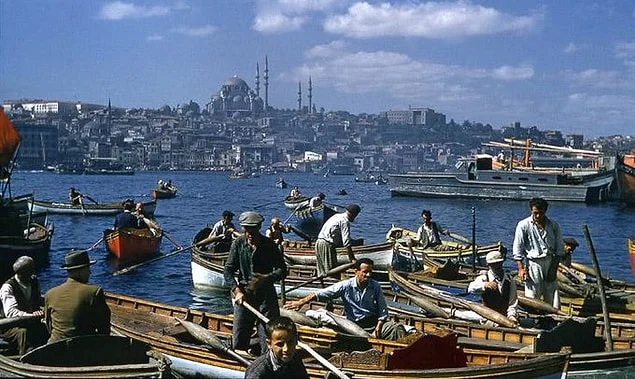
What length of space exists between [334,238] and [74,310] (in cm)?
772

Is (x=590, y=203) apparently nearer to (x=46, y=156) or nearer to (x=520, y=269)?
(x=520, y=269)

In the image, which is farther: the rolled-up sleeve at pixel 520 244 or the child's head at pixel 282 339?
the rolled-up sleeve at pixel 520 244

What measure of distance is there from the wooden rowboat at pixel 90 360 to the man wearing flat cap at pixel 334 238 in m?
6.67

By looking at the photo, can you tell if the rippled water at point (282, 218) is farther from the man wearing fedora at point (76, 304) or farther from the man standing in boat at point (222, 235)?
the man wearing fedora at point (76, 304)

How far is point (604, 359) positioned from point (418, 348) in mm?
2429

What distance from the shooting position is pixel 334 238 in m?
15.6

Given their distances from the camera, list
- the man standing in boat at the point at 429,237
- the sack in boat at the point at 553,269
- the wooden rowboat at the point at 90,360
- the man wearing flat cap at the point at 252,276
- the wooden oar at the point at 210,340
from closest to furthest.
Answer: the wooden rowboat at the point at 90,360 → the wooden oar at the point at 210,340 → the man wearing flat cap at the point at 252,276 → the sack in boat at the point at 553,269 → the man standing in boat at the point at 429,237

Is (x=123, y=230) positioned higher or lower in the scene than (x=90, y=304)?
lower

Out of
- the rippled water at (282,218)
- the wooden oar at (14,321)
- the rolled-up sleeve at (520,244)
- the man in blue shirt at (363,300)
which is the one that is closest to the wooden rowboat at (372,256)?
the rippled water at (282,218)

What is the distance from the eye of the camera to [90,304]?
338 inches

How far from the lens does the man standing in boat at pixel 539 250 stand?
1179 cm

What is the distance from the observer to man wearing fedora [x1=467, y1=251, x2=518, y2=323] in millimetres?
11352

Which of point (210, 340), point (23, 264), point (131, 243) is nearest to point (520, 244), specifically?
point (210, 340)

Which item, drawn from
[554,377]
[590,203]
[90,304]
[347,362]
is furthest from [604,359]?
[590,203]
